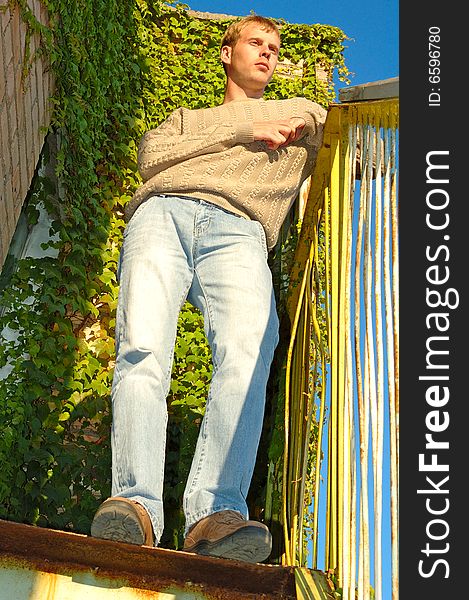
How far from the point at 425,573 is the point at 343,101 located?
1.58 m

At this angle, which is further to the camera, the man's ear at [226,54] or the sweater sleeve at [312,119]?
the man's ear at [226,54]

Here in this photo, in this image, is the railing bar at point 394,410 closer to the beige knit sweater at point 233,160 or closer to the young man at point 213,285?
the young man at point 213,285

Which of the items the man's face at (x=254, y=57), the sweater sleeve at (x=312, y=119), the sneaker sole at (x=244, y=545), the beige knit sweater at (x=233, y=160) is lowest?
the sneaker sole at (x=244, y=545)

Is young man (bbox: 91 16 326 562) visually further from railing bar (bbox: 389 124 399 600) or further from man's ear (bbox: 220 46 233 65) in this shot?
railing bar (bbox: 389 124 399 600)

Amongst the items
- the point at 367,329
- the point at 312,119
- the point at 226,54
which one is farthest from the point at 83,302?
the point at 367,329

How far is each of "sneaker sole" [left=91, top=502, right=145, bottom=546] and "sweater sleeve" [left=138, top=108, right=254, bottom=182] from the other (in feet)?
4.13

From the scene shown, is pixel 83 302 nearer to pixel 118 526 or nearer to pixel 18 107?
pixel 18 107

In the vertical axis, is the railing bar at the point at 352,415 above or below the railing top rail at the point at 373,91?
below

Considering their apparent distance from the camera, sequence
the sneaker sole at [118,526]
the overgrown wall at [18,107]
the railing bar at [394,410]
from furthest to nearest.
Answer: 1. the overgrown wall at [18,107]
2. the sneaker sole at [118,526]
3. the railing bar at [394,410]

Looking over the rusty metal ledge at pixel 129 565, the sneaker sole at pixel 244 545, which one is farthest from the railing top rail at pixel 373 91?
the rusty metal ledge at pixel 129 565

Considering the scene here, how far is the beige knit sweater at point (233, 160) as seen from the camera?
117 inches

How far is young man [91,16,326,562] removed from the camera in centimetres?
232

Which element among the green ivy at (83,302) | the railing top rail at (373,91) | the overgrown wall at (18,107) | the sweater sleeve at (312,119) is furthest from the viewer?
the green ivy at (83,302)

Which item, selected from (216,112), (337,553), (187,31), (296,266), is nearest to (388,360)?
(337,553)
